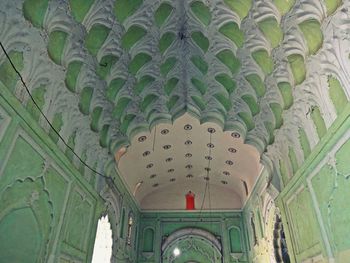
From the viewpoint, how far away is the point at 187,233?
39.7 ft

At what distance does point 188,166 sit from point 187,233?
3.09 m

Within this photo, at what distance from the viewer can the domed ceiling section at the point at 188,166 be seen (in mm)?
9109

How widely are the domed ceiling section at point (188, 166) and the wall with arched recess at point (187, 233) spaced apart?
0.45 m

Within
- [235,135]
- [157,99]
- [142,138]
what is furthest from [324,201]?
[142,138]

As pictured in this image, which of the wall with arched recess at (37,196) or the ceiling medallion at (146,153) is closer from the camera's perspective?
the wall with arched recess at (37,196)

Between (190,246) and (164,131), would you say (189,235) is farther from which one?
(164,131)

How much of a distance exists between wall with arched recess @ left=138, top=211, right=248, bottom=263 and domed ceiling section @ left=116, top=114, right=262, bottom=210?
45cm

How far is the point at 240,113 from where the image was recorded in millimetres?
6129

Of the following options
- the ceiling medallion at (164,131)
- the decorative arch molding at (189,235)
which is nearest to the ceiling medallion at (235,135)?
the ceiling medallion at (164,131)

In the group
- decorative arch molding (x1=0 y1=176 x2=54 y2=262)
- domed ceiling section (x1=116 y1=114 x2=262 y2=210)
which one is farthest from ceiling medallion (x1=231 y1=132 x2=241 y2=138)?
decorative arch molding (x1=0 y1=176 x2=54 y2=262)

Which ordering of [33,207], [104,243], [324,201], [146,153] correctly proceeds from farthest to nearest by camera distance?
[146,153]
[104,243]
[324,201]
[33,207]

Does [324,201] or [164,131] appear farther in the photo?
[164,131]

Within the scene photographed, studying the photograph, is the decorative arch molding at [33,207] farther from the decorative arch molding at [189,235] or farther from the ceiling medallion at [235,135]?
the decorative arch molding at [189,235]

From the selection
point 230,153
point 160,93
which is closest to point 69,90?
point 160,93
